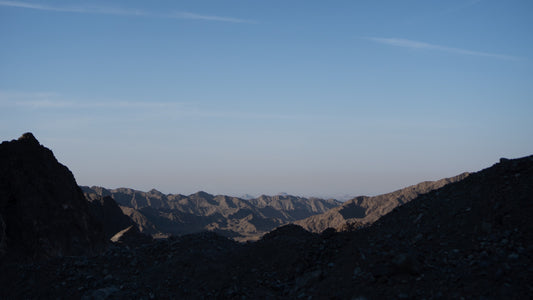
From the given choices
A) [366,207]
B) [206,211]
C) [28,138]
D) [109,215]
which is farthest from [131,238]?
[206,211]

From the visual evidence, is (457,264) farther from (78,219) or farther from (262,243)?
(78,219)

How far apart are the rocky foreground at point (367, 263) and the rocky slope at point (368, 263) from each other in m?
0.02

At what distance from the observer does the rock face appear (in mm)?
18094

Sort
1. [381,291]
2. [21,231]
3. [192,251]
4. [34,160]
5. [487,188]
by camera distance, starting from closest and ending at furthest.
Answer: [381,291] < [487,188] < [192,251] < [21,231] < [34,160]

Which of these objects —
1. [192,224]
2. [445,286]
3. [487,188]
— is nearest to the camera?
[445,286]

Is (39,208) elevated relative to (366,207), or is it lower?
elevated

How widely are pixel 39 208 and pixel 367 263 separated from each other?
1862 cm

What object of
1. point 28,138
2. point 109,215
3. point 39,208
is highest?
point 28,138

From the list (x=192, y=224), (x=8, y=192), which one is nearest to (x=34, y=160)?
(x=8, y=192)

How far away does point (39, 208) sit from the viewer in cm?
1989

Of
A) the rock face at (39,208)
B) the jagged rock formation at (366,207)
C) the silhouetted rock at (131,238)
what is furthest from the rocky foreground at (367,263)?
the jagged rock formation at (366,207)

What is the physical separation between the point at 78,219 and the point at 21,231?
13.8 feet

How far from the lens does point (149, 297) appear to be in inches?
365

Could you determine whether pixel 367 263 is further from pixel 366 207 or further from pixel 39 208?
pixel 366 207
